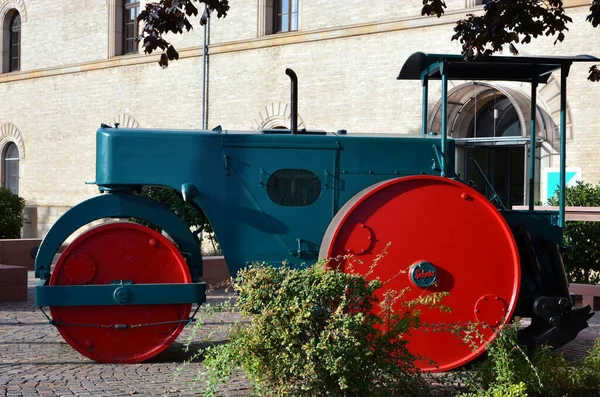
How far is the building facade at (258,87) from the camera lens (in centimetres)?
1731

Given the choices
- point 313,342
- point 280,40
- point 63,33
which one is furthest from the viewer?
point 63,33

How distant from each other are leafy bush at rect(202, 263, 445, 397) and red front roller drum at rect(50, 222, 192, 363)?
1.74 metres

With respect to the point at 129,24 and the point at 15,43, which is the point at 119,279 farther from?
the point at 15,43

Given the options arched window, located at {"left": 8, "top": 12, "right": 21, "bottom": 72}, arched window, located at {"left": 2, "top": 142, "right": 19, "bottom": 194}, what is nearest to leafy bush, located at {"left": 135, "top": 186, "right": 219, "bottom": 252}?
arched window, located at {"left": 2, "top": 142, "right": 19, "bottom": 194}

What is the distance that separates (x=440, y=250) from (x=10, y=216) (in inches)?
607

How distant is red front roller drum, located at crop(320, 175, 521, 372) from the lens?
21.5ft

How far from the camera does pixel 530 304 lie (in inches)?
273

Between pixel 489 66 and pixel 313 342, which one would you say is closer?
pixel 313 342

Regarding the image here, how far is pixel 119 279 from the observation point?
23.3ft

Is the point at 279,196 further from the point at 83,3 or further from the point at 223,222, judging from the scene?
the point at 83,3

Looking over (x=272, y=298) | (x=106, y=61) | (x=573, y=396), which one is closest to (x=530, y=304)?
(x=573, y=396)

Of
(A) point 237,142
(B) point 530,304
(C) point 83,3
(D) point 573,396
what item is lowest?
(D) point 573,396

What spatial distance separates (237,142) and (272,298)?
2.12 metres

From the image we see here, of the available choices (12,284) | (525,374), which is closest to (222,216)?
(525,374)
